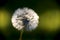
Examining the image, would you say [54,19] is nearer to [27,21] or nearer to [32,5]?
[32,5]

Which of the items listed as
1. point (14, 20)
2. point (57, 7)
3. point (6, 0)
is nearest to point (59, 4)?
point (57, 7)

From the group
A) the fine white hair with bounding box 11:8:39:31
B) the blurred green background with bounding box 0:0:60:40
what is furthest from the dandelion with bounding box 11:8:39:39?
the blurred green background with bounding box 0:0:60:40

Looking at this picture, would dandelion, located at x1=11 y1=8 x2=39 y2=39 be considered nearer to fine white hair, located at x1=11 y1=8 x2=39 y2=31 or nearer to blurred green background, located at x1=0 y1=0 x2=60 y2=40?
fine white hair, located at x1=11 y1=8 x2=39 y2=31

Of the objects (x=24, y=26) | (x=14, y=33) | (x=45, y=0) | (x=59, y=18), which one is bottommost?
(x=24, y=26)

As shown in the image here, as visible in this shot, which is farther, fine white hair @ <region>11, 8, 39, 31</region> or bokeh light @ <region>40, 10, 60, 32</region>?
bokeh light @ <region>40, 10, 60, 32</region>

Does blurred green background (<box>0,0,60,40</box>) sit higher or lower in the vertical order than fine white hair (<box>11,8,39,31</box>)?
higher

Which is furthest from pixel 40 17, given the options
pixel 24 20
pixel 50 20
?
pixel 24 20
